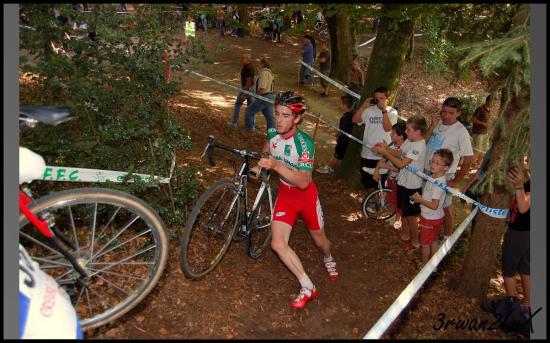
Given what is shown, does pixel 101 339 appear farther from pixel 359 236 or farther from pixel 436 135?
pixel 436 135

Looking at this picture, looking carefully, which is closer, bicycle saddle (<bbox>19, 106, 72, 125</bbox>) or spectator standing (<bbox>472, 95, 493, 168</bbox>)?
bicycle saddle (<bbox>19, 106, 72, 125</bbox>)

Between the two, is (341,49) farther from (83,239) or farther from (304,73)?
(83,239)

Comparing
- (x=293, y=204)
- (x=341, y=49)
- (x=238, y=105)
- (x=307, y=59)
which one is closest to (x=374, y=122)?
(x=293, y=204)

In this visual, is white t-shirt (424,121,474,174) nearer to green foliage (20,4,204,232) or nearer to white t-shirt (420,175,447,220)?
white t-shirt (420,175,447,220)

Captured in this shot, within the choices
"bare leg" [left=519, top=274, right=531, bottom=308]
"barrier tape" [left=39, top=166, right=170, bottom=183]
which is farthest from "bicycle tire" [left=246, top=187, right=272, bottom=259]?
"bare leg" [left=519, top=274, right=531, bottom=308]

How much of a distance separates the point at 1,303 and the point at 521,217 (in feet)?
16.6

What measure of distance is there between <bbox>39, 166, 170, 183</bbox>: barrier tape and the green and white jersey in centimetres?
131

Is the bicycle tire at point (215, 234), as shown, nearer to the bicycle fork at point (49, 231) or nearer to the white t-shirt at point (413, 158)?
the bicycle fork at point (49, 231)

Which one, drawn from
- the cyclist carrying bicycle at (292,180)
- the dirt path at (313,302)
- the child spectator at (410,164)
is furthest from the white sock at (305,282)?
the child spectator at (410,164)

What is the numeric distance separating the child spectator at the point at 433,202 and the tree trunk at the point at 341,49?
1126 centimetres

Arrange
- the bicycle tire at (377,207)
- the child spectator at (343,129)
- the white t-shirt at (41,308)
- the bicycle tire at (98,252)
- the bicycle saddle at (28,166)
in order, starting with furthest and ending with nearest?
the child spectator at (343,129) → the bicycle tire at (377,207) → the bicycle tire at (98,252) → the bicycle saddle at (28,166) → the white t-shirt at (41,308)

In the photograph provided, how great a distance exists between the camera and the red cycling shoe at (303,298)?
16.0ft

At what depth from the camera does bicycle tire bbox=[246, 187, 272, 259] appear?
542 centimetres

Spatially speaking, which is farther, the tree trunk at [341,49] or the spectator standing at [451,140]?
the tree trunk at [341,49]
